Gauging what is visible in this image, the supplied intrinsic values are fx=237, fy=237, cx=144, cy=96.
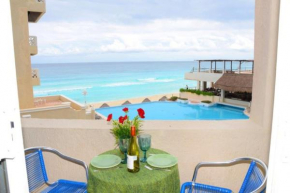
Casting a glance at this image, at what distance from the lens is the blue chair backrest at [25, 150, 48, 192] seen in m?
1.80

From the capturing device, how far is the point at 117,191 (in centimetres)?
141

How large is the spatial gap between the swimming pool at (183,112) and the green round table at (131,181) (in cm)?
1164

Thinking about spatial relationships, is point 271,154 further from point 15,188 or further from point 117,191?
point 117,191

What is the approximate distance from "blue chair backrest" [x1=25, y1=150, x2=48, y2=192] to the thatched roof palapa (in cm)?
1346

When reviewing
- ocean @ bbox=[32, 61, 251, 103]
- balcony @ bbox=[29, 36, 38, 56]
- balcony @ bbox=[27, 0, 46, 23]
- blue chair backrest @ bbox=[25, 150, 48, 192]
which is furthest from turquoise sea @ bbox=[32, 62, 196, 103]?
blue chair backrest @ bbox=[25, 150, 48, 192]

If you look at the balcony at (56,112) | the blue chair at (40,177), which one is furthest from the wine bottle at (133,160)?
the balcony at (56,112)

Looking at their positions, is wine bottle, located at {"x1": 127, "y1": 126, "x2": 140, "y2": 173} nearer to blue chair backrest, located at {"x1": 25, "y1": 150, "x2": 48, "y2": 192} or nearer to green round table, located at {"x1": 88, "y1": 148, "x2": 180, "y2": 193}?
green round table, located at {"x1": 88, "y1": 148, "x2": 180, "y2": 193}

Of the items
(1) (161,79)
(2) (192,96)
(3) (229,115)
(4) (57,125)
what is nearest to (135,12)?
(1) (161,79)

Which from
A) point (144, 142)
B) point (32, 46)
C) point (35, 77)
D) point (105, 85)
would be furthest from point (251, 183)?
point (105, 85)

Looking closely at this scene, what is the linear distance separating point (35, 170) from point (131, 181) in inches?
35.1

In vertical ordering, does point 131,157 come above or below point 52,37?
below

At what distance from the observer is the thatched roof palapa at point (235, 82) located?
13.8 meters

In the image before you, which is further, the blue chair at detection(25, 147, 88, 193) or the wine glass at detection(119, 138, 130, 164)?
the blue chair at detection(25, 147, 88, 193)

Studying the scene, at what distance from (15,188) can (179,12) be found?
4285 centimetres
